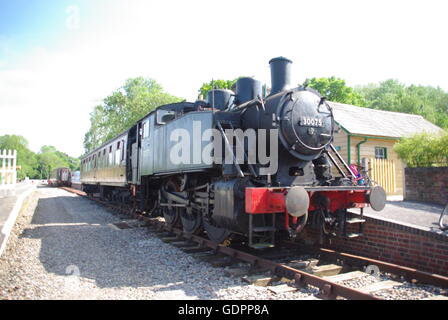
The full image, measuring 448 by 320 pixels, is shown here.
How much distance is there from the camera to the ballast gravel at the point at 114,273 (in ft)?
13.2

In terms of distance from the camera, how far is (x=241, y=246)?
20.9 ft

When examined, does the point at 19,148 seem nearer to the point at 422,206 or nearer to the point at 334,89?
the point at 334,89

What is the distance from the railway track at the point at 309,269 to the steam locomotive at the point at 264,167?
33 centimetres

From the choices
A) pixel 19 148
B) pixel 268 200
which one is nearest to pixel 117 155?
pixel 268 200

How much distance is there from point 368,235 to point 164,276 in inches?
139

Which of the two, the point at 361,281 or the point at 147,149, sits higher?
the point at 147,149

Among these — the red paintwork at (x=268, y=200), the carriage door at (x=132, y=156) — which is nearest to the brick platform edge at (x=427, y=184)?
the red paintwork at (x=268, y=200)

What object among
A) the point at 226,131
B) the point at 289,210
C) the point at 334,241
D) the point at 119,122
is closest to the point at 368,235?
the point at 334,241

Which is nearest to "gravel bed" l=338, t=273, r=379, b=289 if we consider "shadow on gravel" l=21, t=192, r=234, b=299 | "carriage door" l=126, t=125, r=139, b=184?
"shadow on gravel" l=21, t=192, r=234, b=299

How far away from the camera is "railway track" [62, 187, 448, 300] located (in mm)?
3959

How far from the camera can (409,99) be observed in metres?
43.4

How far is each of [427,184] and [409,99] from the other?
4092cm

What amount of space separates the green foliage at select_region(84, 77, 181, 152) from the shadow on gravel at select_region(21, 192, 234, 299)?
19.9 meters
